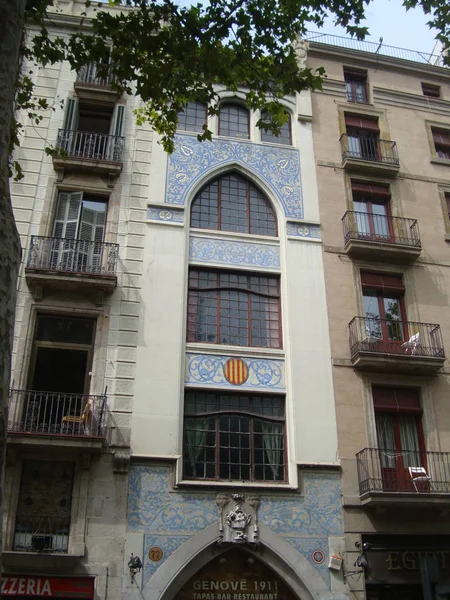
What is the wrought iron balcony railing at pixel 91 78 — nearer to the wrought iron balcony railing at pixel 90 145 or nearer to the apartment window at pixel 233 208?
the wrought iron balcony railing at pixel 90 145

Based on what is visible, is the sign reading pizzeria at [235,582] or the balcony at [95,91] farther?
the balcony at [95,91]

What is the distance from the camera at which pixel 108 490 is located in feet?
49.2

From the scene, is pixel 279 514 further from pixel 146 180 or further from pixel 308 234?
pixel 146 180

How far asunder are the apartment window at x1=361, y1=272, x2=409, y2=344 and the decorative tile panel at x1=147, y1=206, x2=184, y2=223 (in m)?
5.84

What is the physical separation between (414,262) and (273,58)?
8426 millimetres

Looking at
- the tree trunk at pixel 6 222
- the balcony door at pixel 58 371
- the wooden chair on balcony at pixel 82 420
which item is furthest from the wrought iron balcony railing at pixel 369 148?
the tree trunk at pixel 6 222

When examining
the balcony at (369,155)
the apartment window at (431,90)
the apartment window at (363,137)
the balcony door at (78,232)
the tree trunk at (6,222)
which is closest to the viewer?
the tree trunk at (6,222)

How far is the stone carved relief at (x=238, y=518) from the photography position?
49.5ft

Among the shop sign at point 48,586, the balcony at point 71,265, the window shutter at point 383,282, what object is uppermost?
the window shutter at point 383,282

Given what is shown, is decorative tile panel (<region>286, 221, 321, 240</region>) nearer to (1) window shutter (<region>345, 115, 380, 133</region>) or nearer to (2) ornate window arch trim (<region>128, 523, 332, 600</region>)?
(1) window shutter (<region>345, 115, 380, 133</region>)

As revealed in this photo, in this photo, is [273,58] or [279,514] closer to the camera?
[273,58]

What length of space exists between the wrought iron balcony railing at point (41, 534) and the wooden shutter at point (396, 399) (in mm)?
8700

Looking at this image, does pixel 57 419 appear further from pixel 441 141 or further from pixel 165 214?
pixel 441 141

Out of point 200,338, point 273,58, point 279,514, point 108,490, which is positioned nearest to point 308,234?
point 200,338
